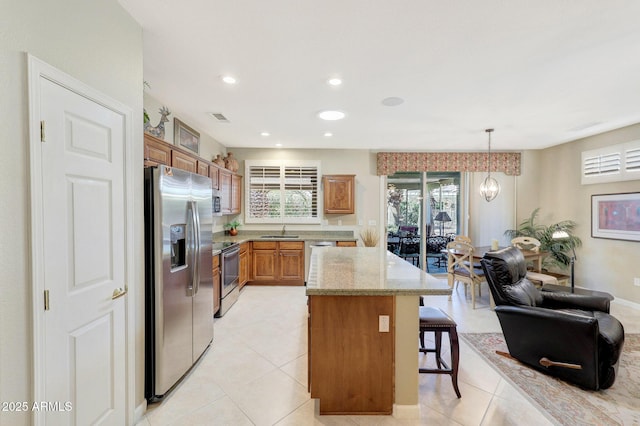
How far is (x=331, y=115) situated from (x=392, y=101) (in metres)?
0.82

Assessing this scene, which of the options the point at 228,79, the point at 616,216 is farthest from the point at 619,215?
the point at 228,79

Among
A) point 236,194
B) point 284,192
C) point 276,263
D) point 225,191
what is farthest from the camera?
point 284,192

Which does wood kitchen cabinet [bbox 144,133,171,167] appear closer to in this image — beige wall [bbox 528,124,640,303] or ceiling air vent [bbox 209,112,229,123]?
ceiling air vent [bbox 209,112,229,123]

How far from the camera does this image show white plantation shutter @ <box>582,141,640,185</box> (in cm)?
395

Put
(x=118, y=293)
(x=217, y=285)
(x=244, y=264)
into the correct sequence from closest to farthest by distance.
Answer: (x=118, y=293) → (x=217, y=285) → (x=244, y=264)

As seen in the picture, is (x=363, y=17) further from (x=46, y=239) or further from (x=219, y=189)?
(x=219, y=189)

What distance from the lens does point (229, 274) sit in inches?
152

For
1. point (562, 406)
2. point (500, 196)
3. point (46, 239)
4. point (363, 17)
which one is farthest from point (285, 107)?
point (500, 196)

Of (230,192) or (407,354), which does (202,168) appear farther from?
(407,354)

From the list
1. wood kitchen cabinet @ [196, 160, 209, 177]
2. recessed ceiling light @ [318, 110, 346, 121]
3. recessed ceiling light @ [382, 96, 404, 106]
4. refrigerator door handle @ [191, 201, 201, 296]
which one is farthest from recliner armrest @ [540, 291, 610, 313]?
wood kitchen cabinet @ [196, 160, 209, 177]

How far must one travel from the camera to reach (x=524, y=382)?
83.5 inches

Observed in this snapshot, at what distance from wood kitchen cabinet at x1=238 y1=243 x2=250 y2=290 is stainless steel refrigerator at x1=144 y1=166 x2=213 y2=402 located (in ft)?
6.71

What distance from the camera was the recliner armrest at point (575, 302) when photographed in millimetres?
2504

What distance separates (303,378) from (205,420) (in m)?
0.79
